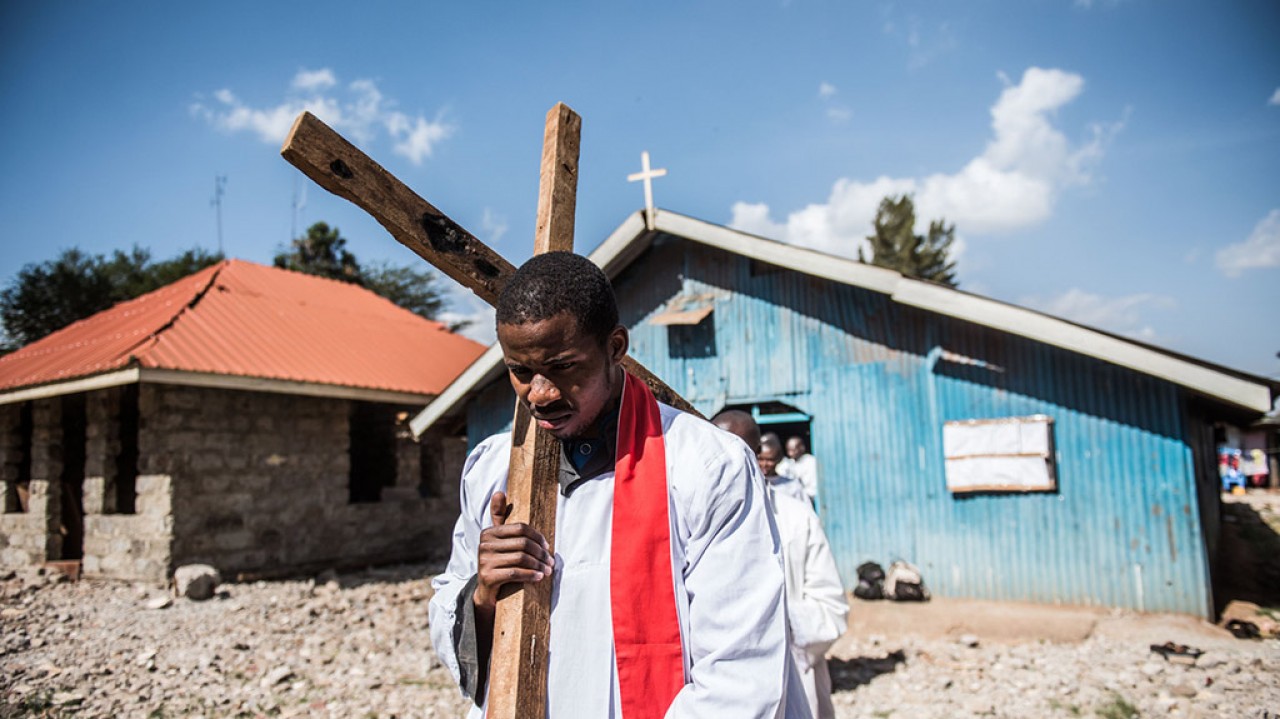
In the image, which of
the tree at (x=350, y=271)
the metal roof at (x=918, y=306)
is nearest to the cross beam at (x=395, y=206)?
the metal roof at (x=918, y=306)

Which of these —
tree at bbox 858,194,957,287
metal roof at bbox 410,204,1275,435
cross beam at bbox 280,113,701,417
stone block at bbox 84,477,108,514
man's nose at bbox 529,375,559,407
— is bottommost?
stone block at bbox 84,477,108,514

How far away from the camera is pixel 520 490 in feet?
4.97

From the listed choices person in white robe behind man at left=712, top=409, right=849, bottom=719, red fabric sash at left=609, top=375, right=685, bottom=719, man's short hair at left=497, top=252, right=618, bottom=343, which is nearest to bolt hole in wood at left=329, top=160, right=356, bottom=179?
man's short hair at left=497, top=252, right=618, bottom=343

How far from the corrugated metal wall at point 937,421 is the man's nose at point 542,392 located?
314 inches

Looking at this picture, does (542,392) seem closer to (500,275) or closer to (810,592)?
(500,275)

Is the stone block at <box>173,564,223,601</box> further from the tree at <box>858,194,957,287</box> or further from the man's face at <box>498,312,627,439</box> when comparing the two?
the tree at <box>858,194,957,287</box>

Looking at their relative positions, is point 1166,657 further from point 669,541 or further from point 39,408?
point 39,408

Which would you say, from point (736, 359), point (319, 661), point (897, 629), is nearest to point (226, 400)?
point (319, 661)

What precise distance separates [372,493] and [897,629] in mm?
9557

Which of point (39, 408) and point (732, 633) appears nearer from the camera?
point (732, 633)

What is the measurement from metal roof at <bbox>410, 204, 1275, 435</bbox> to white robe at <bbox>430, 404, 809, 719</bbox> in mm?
7220

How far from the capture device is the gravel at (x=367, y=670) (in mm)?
5441

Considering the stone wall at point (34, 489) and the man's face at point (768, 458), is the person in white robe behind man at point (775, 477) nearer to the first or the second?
the man's face at point (768, 458)

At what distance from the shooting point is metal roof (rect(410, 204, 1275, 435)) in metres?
6.83
